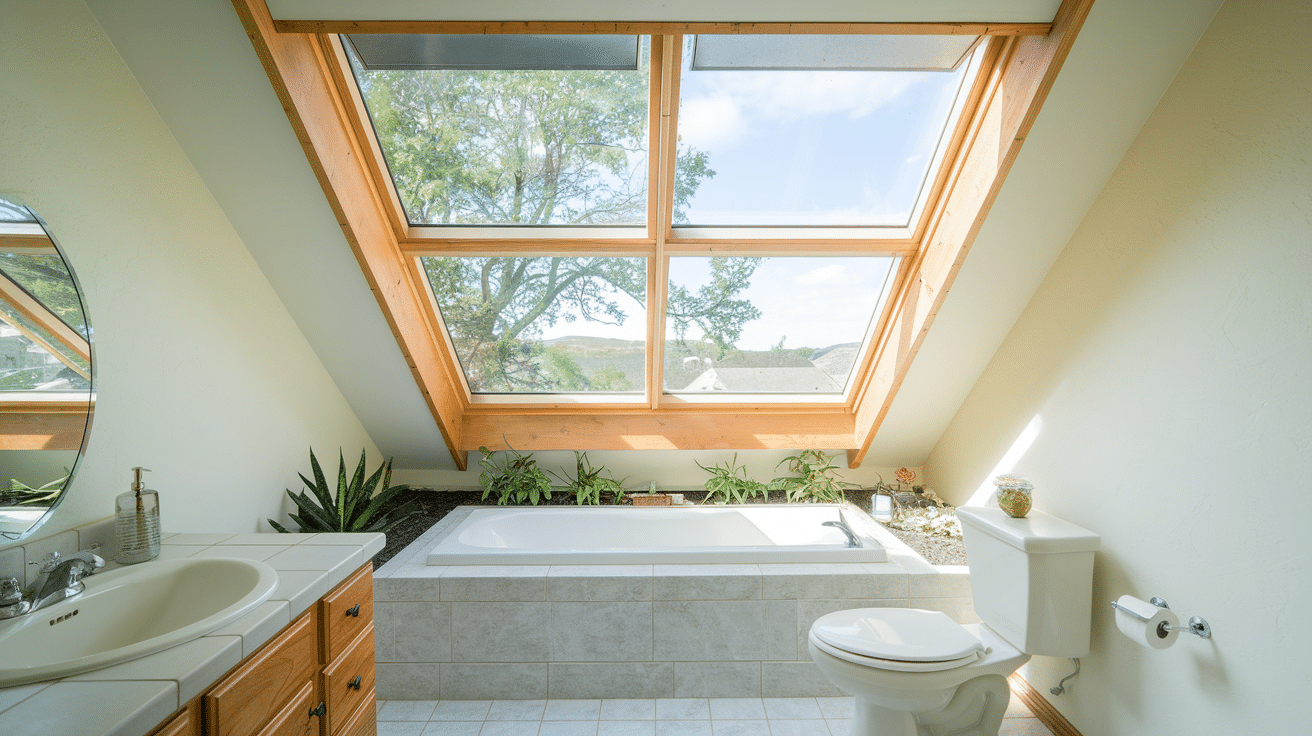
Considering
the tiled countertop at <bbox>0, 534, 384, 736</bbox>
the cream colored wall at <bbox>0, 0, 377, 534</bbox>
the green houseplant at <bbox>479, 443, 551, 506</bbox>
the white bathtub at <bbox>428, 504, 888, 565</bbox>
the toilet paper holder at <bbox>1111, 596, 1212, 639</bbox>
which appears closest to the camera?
the tiled countertop at <bbox>0, 534, 384, 736</bbox>

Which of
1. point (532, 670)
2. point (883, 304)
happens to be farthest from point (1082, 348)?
point (532, 670)

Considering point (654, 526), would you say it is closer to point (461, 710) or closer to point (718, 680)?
point (718, 680)

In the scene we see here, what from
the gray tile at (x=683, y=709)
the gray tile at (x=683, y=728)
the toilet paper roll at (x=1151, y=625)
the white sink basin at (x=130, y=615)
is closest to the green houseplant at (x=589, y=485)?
the gray tile at (x=683, y=709)

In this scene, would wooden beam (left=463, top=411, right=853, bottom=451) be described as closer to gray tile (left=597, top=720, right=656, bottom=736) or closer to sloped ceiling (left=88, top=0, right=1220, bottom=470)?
sloped ceiling (left=88, top=0, right=1220, bottom=470)

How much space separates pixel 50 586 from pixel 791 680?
7.43 feet

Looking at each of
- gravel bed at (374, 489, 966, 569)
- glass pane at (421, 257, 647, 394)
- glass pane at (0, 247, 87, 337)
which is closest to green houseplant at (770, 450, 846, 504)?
gravel bed at (374, 489, 966, 569)

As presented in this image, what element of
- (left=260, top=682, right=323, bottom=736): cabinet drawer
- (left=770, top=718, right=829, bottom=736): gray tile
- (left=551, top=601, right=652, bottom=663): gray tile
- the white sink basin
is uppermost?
the white sink basin

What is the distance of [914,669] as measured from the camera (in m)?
1.76

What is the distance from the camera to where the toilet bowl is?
5.83 feet

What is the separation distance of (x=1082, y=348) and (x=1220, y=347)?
572 mm

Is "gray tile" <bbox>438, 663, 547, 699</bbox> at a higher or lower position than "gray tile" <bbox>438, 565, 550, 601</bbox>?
lower

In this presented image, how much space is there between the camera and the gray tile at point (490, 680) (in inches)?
93.8

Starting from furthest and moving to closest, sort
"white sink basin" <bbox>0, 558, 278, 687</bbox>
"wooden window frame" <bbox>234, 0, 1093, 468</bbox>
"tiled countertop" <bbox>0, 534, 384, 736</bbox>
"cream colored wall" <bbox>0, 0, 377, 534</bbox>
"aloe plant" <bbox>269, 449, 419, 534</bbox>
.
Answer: "aloe plant" <bbox>269, 449, 419, 534</bbox> → "wooden window frame" <bbox>234, 0, 1093, 468</bbox> → "cream colored wall" <bbox>0, 0, 377, 534</bbox> → "white sink basin" <bbox>0, 558, 278, 687</bbox> → "tiled countertop" <bbox>0, 534, 384, 736</bbox>

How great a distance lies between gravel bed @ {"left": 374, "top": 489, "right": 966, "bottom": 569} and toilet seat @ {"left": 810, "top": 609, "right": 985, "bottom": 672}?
702 mm
